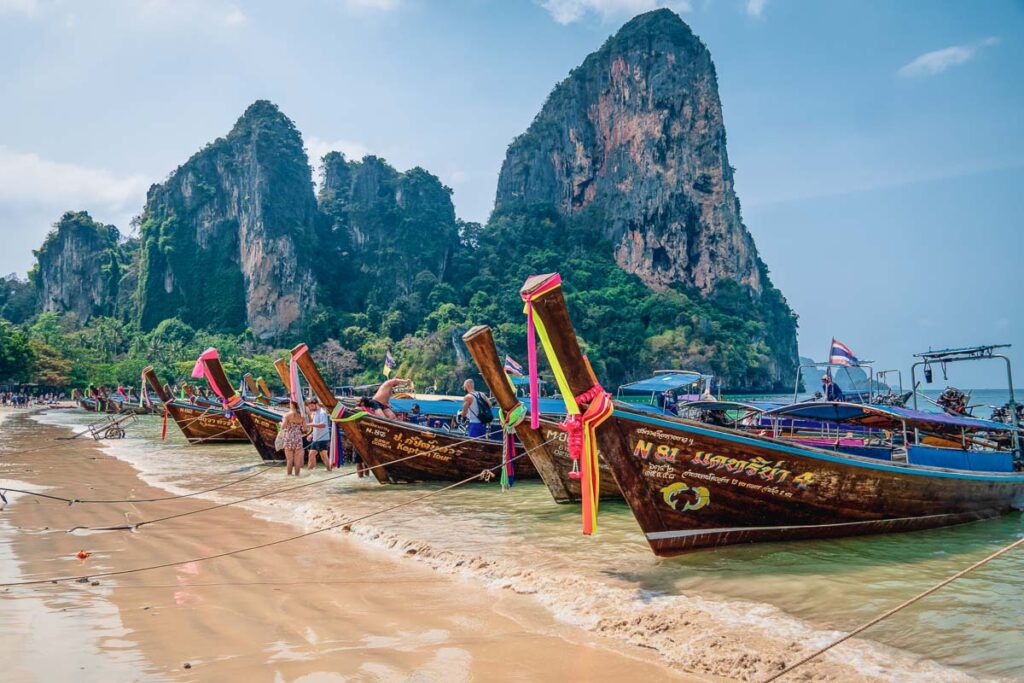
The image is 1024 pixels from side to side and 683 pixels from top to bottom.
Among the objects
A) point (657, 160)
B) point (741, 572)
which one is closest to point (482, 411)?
point (741, 572)

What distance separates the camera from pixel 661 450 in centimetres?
576

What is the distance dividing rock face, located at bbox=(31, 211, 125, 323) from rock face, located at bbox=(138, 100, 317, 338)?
7552mm

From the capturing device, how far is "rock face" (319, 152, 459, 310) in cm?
7544

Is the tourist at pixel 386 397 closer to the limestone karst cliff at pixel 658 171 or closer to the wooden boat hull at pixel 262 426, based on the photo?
the wooden boat hull at pixel 262 426

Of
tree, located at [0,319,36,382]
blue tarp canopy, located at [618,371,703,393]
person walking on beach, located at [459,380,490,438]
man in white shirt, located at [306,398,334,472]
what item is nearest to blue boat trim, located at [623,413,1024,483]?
person walking on beach, located at [459,380,490,438]

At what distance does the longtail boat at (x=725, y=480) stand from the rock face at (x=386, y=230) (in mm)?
68537

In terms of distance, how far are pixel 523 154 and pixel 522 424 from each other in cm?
9254

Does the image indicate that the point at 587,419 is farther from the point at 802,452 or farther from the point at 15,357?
the point at 15,357

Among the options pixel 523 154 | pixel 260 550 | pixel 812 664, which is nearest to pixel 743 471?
pixel 812 664

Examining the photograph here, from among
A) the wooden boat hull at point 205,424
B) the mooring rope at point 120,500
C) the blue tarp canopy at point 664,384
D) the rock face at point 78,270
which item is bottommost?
the mooring rope at point 120,500

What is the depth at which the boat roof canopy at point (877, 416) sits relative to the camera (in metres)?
8.00

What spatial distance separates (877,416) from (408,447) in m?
6.80

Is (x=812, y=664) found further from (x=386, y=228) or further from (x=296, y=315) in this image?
(x=386, y=228)

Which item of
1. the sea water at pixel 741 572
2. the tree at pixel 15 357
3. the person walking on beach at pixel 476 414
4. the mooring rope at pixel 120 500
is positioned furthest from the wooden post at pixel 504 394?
the tree at pixel 15 357
